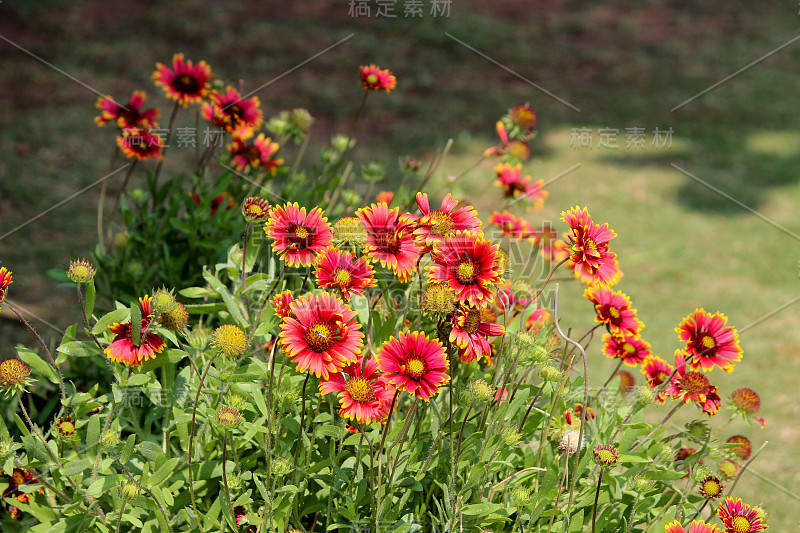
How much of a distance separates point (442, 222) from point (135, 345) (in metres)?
0.61

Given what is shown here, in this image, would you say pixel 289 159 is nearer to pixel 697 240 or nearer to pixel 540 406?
pixel 697 240

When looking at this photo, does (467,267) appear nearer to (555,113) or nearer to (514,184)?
(514,184)

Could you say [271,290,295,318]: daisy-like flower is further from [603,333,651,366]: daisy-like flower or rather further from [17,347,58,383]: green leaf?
[603,333,651,366]: daisy-like flower

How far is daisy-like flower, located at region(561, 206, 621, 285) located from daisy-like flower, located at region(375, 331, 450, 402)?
31 centimetres

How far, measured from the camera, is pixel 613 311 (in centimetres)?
154

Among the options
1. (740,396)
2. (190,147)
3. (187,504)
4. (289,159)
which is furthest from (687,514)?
(190,147)

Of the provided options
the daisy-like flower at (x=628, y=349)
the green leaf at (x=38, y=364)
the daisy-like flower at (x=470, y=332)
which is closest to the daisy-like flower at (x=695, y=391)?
the daisy-like flower at (x=628, y=349)

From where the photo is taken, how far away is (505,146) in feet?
7.13

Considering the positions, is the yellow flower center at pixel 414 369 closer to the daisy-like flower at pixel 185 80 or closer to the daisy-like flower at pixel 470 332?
the daisy-like flower at pixel 470 332

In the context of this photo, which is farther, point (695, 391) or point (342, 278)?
point (695, 391)

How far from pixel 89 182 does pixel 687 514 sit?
364 centimetres

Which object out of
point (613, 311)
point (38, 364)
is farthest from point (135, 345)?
point (613, 311)

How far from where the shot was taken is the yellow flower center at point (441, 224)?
1312mm

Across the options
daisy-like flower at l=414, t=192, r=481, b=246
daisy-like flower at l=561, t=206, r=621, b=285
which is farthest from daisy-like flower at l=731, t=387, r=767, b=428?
daisy-like flower at l=414, t=192, r=481, b=246
